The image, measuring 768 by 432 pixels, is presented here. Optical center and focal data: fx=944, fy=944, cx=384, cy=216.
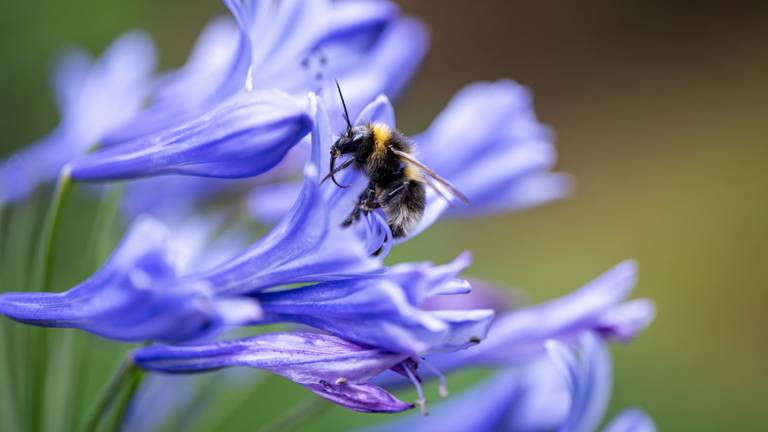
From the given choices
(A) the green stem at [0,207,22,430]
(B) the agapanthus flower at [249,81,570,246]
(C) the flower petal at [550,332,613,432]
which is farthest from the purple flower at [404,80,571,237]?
(A) the green stem at [0,207,22,430]

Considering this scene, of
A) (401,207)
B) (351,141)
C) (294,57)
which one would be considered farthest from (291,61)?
(401,207)

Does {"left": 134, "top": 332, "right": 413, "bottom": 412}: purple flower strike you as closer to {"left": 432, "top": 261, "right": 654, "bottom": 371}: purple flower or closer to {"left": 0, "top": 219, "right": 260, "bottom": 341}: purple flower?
{"left": 0, "top": 219, "right": 260, "bottom": 341}: purple flower

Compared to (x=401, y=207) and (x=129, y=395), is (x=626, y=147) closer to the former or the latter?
(x=401, y=207)

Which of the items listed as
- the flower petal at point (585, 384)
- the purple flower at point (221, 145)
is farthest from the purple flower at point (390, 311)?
the flower petal at point (585, 384)

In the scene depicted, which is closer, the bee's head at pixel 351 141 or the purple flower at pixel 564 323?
the bee's head at pixel 351 141

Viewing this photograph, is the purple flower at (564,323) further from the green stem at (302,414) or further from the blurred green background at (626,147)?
the blurred green background at (626,147)

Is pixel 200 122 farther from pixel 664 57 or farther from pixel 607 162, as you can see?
pixel 664 57

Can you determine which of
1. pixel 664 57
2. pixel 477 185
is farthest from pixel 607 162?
pixel 477 185
